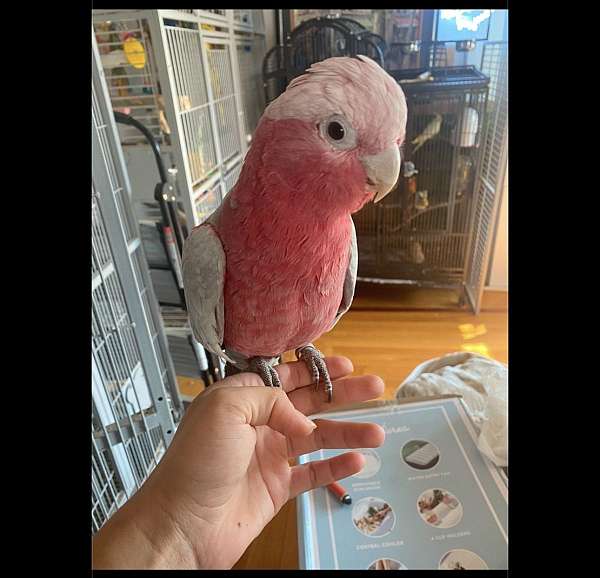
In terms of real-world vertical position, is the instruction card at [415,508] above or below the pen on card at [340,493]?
below

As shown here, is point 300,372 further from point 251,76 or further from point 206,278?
point 251,76

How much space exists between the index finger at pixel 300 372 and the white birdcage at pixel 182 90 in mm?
603

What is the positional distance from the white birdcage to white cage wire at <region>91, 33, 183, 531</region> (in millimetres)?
261

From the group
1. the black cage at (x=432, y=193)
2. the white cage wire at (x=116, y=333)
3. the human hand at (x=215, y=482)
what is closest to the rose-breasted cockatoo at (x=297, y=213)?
the human hand at (x=215, y=482)

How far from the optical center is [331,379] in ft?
2.86

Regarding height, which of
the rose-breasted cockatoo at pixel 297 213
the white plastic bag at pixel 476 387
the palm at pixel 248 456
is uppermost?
the rose-breasted cockatoo at pixel 297 213

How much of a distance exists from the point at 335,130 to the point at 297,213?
0.11m

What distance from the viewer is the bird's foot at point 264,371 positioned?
723 millimetres

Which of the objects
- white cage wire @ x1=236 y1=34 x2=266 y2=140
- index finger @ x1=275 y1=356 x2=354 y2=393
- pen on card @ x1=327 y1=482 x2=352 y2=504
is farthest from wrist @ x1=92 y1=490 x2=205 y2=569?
white cage wire @ x1=236 y1=34 x2=266 y2=140

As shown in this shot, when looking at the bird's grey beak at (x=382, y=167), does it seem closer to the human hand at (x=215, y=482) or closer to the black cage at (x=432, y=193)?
the human hand at (x=215, y=482)

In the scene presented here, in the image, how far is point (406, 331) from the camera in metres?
2.12

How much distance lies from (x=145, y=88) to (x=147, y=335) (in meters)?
0.66
